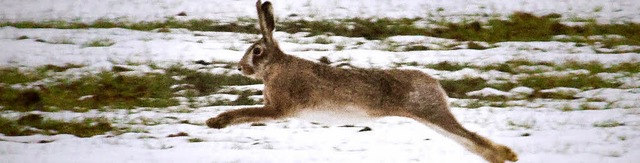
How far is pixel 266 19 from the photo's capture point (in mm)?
1372

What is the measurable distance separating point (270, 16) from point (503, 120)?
2.07ft

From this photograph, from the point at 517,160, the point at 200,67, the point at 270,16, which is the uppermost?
the point at 270,16

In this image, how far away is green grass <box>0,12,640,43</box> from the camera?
209 centimetres

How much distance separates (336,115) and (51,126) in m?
0.71

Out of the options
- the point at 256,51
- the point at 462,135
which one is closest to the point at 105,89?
the point at 256,51

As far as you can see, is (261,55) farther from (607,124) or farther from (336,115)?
(607,124)

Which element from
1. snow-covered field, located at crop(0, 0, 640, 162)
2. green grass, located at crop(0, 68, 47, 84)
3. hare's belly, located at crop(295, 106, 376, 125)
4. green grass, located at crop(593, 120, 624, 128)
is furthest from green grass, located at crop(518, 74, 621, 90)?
green grass, located at crop(0, 68, 47, 84)

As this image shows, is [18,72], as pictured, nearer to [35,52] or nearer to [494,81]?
[35,52]

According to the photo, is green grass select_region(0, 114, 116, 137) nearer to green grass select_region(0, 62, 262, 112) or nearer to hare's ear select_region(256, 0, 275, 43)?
green grass select_region(0, 62, 262, 112)

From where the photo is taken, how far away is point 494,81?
1834 mm

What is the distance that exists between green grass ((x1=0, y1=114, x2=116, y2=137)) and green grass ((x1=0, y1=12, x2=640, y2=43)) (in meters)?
0.50

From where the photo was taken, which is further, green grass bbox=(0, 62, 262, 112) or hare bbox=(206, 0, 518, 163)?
green grass bbox=(0, 62, 262, 112)

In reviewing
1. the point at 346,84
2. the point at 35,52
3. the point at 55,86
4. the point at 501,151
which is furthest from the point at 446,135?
the point at 35,52

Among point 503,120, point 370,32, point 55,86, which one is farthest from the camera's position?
point 370,32
